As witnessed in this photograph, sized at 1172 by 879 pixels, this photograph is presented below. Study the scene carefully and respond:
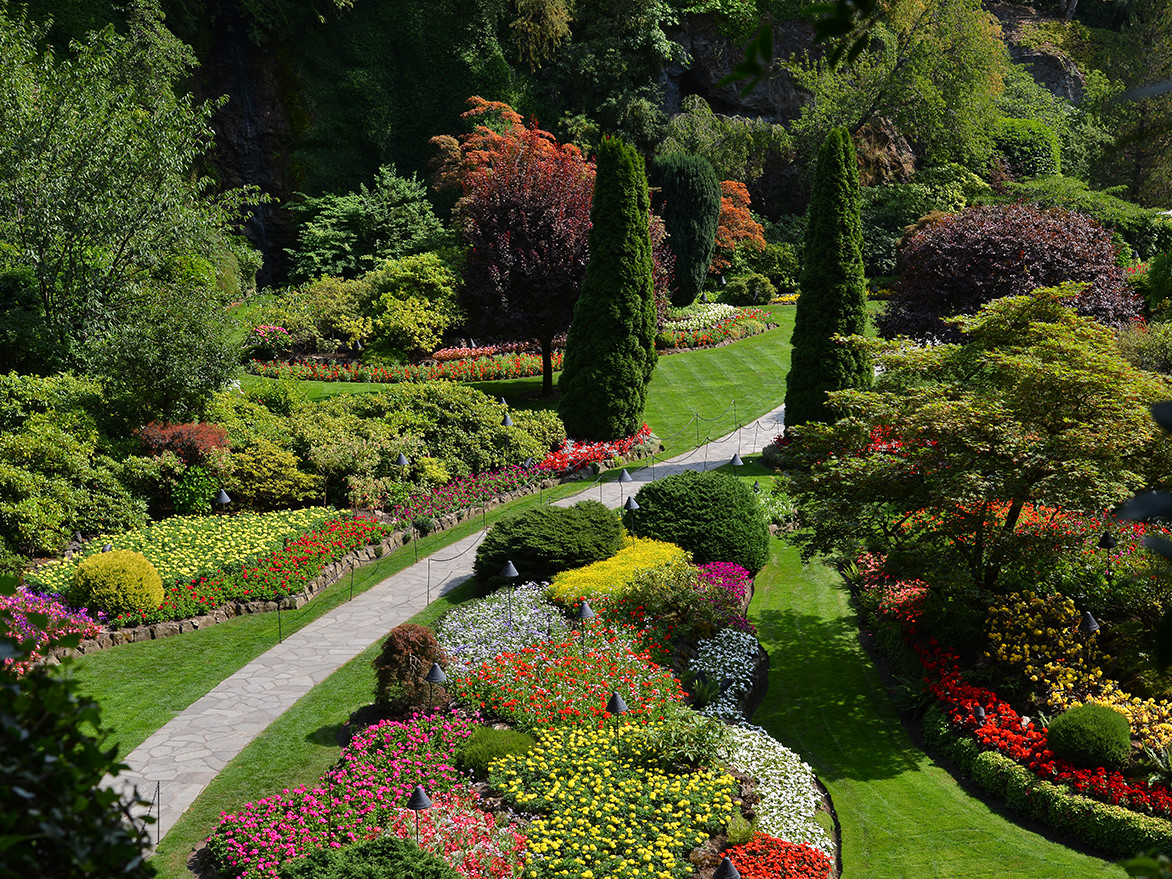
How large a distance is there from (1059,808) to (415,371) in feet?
60.7

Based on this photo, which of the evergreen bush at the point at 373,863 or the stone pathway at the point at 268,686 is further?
the stone pathway at the point at 268,686

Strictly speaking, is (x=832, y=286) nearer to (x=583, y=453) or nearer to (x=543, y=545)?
(x=583, y=453)

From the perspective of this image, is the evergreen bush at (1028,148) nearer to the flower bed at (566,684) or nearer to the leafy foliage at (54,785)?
the flower bed at (566,684)

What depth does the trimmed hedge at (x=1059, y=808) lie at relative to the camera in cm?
788

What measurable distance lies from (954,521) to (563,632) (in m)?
4.95

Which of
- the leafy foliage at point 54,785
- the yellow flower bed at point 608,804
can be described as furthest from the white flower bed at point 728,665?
the leafy foliage at point 54,785

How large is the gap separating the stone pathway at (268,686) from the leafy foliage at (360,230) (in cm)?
1828

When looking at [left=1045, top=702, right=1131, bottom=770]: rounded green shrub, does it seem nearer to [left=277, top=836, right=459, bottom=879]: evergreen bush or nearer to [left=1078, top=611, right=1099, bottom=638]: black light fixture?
[left=1078, top=611, right=1099, bottom=638]: black light fixture

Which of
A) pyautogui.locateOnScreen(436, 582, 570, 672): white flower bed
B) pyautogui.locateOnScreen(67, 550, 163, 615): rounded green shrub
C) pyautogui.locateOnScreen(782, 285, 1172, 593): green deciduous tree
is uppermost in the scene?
→ pyautogui.locateOnScreen(782, 285, 1172, 593): green deciduous tree

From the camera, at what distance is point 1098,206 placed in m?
31.9

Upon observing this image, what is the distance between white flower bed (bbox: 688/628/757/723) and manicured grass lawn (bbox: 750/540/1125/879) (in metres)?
0.38

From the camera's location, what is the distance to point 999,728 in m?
9.38

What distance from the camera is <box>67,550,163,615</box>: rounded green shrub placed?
38.0 feet

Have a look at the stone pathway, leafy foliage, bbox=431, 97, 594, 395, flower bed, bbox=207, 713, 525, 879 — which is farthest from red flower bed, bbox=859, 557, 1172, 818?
leafy foliage, bbox=431, 97, 594, 395
